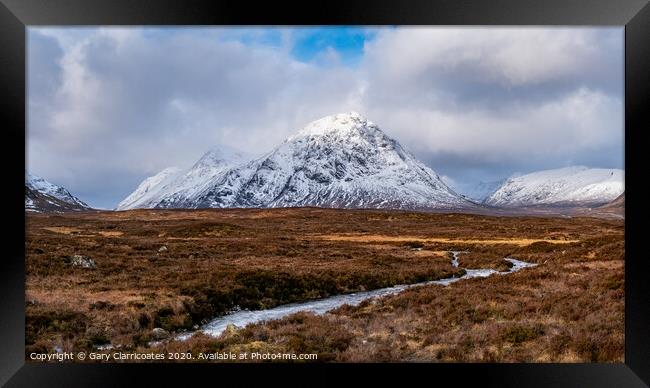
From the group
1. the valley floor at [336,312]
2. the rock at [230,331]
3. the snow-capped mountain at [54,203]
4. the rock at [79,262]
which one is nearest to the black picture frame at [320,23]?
the valley floor at [336,312]

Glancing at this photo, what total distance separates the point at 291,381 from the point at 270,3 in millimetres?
6126

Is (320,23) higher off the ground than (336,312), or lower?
higher

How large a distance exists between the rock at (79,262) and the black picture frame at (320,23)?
1150 centimetres

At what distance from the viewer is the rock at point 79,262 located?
16688 millimetres

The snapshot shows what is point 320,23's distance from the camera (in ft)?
21.7

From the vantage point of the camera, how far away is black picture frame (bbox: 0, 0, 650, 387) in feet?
20.5

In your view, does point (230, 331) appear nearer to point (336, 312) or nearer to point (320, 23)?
point (336, 312)

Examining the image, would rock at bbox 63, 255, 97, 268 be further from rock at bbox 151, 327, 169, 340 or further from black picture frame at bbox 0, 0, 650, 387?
black picture frame at bbox 0, 0, 650, 387

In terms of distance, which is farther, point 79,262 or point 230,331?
point 79,262

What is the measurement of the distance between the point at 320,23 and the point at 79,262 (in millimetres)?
16044

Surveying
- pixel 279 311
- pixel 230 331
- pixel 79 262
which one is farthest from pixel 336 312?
pixel 79 262
